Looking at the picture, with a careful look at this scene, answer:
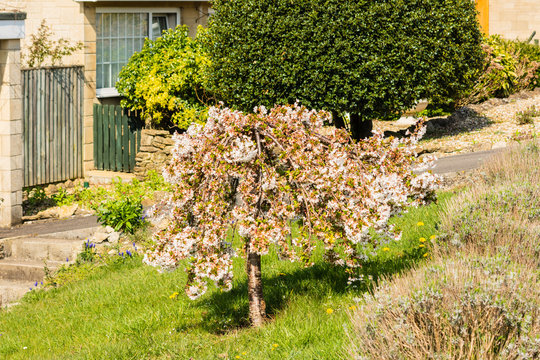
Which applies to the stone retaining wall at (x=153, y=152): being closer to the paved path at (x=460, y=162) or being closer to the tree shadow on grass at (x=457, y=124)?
the paved path at (x=460, y=162)

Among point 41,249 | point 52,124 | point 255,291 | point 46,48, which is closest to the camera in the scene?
point 255,291

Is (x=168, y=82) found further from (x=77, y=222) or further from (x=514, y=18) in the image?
(x=514, y=18)

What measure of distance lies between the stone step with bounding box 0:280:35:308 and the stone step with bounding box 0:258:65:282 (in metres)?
0.13

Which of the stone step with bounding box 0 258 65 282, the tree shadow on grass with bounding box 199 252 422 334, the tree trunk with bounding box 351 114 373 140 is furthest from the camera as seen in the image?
the tree trunk with bounding box 351 114 373 140

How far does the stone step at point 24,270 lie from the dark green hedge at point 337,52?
5.44 metres

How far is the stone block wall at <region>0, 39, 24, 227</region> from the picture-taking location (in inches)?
474

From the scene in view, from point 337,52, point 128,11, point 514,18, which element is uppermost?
point 514,18

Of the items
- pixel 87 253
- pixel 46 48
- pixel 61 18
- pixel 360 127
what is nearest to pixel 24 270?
pixel 87 253

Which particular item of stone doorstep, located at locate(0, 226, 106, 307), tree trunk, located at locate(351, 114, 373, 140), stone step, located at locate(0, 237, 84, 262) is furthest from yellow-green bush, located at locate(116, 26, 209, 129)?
stone step, located at locate(0, 237, 84, 262)

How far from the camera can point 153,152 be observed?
15.3 metres

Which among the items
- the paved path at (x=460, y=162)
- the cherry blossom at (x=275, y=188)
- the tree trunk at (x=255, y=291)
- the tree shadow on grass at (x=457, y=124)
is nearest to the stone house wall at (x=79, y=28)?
the paved path at (x=460, y=162)

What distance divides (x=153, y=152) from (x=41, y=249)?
16.5 ft

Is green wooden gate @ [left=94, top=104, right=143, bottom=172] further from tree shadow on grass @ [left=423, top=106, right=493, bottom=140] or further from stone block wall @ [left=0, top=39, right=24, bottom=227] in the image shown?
tree shadow on grass @ [left=423, top=106, right=493, bottom=140]

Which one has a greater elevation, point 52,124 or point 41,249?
point 52,124
